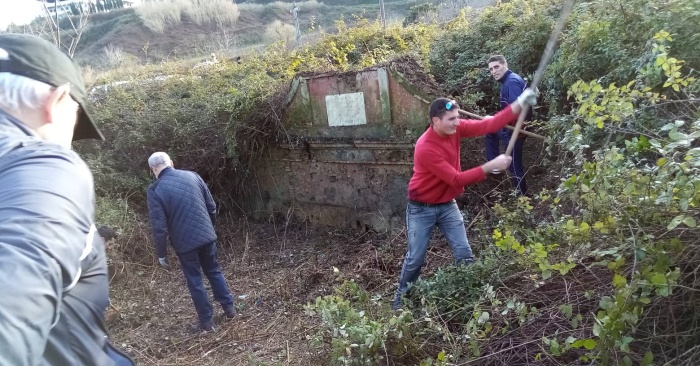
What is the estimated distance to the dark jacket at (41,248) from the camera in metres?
0.80

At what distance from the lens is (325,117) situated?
26.9 feet

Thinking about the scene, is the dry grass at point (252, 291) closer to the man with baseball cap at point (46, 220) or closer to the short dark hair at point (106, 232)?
the short dark hair at point (106, 232)

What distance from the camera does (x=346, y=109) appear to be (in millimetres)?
7832

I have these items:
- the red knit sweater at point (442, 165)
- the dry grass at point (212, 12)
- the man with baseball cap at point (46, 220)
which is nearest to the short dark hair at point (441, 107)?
the red knit sweater at point (442, 165)

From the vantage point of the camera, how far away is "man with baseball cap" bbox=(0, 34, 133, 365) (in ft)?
2.67

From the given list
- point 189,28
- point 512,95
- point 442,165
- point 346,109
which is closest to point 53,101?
point 442,165

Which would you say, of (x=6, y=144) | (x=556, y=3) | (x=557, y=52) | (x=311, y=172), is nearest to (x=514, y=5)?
(x=556, y=3)

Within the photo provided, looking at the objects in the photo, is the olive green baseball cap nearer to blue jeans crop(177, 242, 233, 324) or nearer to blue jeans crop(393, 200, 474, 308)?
blue jeans crop(393, 200, 474, 308)

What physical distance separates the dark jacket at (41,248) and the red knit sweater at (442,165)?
3745mm

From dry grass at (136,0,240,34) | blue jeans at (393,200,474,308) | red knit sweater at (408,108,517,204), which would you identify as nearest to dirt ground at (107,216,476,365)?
blue jeans at (393,200,474,308)

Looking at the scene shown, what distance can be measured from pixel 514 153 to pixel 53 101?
20.0ft

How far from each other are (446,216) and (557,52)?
11.5 ft

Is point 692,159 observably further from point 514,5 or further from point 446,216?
point 514,5

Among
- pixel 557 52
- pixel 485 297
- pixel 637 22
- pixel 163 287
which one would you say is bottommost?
pixel 163 287
